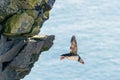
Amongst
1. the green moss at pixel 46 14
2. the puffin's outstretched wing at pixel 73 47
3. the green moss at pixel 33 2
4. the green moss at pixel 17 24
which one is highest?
the green moss at pixel 33 2

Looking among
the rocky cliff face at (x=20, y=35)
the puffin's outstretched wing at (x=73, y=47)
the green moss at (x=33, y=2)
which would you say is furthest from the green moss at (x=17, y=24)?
the puffin's outstretched wing at (x=73, y=47)

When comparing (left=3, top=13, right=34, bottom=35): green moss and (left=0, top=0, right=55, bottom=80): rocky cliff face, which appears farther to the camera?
(left=3, top=13, right=34, bottom=35): green moss

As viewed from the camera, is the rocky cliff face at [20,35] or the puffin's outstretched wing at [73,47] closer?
the puffin's outstretched wing at [73,47]

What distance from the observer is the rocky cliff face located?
229 ft

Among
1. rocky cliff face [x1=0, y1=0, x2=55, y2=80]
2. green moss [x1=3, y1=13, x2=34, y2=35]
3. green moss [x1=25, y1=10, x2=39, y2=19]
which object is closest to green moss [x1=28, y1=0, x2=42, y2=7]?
rocky cliff face [x1=0, y1=0, x2=55, y2=80]

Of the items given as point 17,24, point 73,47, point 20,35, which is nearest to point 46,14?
point 20,35

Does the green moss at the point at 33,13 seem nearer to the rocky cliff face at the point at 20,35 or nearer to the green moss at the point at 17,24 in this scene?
the rocky cliff face at the point at 20,35

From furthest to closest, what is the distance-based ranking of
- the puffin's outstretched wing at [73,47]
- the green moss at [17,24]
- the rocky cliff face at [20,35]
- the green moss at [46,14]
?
the green moss at [46,14] < the green moss at [17,24] < the rocky cliff face at [20,35] < the puffin's outstretched wing at [73,47]

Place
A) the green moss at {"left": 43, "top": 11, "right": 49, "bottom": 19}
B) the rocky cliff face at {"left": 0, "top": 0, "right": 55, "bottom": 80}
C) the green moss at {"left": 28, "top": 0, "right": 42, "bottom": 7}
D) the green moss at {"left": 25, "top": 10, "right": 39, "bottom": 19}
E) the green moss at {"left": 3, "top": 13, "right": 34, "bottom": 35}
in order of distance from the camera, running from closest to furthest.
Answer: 1. the rocky cliff face at {"left": 0, "top": 0, "right": 55, "bottom": 80}
2. the green moss at {"left": 3, "top": 13, "right": 34, "bottom": 35}
3. the green moss at {"left": 28, "top": 0, "right": 42, "bottom": 7}
4. the green moss at {"left": 25, "top": 10, "right": 39, "bottom": 19}
5. the green moss at {"left": 43, "top": 11, "right": 49, "bottom": 19}

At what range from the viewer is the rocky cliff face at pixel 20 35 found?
69.8m

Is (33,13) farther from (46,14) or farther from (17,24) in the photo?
(46,14)

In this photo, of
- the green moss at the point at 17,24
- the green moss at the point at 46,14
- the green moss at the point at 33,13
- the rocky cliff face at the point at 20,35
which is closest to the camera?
the rocky cliff face at the point at 20,35

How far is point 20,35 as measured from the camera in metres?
74.0

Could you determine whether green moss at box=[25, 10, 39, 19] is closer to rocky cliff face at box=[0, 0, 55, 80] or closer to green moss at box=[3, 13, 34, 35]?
rocky cliff face at box=[0, 0, 55, 80]
